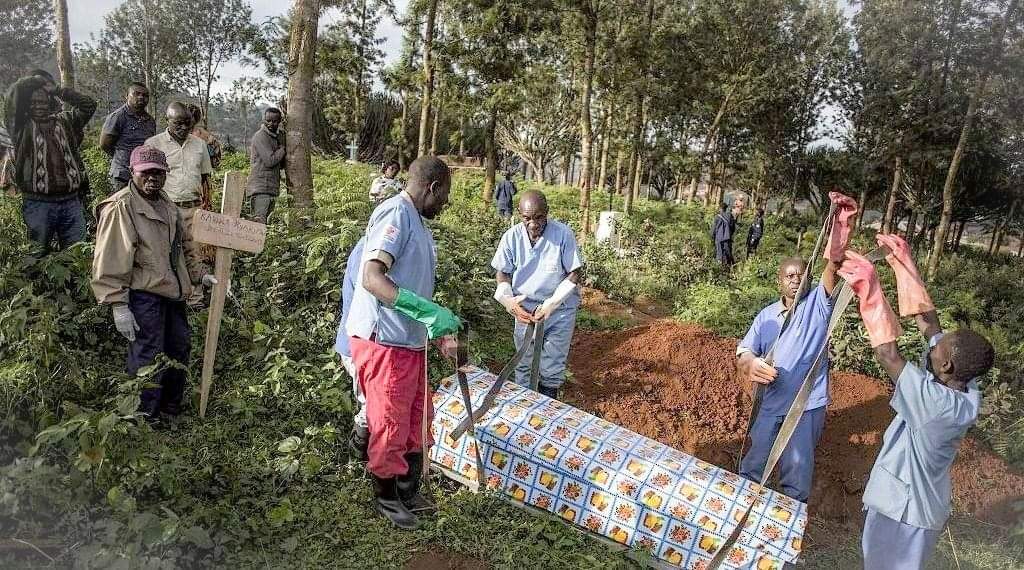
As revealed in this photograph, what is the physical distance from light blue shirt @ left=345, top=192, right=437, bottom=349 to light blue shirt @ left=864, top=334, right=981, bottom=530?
Answer: 215 cm

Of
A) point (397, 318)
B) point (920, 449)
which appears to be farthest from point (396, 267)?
point (920, 449)

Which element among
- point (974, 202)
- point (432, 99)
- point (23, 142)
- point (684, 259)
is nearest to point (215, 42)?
point (432, 99)

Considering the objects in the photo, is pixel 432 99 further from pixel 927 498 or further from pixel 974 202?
pixel 974 202

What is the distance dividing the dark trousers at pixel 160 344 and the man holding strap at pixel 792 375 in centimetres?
339

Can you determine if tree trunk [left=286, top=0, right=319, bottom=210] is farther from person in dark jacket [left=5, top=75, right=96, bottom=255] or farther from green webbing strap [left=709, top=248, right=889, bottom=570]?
green webbing strap [left=709, top=248, right=889, bottom=570]

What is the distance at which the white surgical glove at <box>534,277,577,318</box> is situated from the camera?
425 centimetres

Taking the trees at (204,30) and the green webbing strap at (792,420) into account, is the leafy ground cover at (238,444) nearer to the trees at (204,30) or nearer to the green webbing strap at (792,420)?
the green webbing strap at (792,420)

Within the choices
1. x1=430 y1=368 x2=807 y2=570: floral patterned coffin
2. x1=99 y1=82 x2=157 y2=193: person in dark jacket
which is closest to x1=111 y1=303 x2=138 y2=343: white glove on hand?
x1=430 y1=368 x2=807 y2=570: floral patterned coffin

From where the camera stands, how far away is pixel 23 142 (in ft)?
15.0

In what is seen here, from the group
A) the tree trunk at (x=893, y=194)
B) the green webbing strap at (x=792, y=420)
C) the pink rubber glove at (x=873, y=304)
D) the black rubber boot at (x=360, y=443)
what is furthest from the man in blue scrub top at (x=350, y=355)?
the tree trunk at (x=893, y=194)

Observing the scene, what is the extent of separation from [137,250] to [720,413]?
13.6 ft

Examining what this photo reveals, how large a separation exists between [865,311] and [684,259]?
940 cm

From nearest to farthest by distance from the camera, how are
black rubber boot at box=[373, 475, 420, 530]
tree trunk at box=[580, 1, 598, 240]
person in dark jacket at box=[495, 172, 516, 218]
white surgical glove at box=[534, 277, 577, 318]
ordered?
1. black rubber boot at box=[373, 475, 420, 530]
2. white surgical glove at box=[534, 277, 577, 318]
3. tree trunk at box=[580, 1, 598, 240]
4. person in dark jacket at box=[495, 172, 516, 218]

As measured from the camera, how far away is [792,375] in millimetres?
3654
